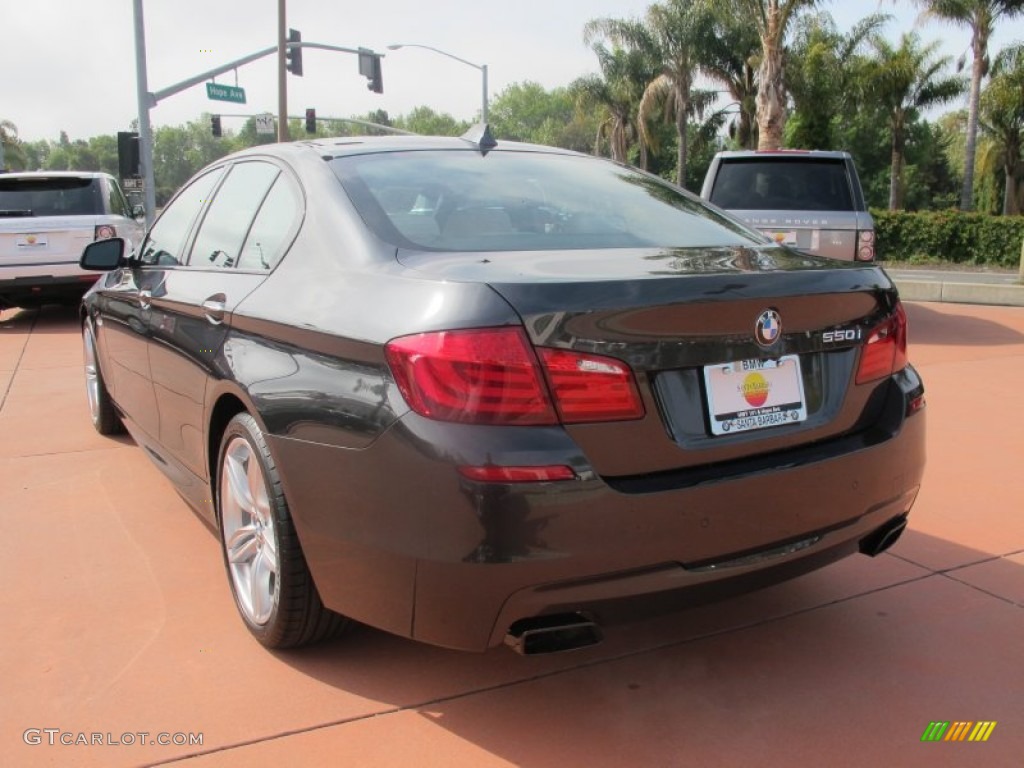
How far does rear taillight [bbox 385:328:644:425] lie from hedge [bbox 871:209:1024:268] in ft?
76.8

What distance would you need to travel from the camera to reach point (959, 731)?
2.47 metres

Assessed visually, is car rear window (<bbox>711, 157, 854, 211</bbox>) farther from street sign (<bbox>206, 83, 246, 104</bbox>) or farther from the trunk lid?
street sign (<bbox>206, 83, 246, 104</bbox>)

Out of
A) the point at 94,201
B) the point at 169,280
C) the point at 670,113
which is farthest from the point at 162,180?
the point at 169,280

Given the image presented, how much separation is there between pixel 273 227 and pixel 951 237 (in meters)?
25.6

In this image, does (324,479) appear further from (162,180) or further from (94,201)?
(162,180)

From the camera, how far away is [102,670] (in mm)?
2807

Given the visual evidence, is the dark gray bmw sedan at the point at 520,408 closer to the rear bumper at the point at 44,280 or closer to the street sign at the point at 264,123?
the rear bumper at the point at 44,280

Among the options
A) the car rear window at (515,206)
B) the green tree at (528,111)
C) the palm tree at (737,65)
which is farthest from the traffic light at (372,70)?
the green tree at (528,111)

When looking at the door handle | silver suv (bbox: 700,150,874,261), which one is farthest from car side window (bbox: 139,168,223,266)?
silver suv (bbox: 700,150,874,261)

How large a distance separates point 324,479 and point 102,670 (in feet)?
3.53

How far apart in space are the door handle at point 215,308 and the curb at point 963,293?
1042cm

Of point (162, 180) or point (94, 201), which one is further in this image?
point (162, 180)

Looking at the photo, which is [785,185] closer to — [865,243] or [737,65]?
[865,243]

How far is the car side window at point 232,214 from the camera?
327 centimetres
